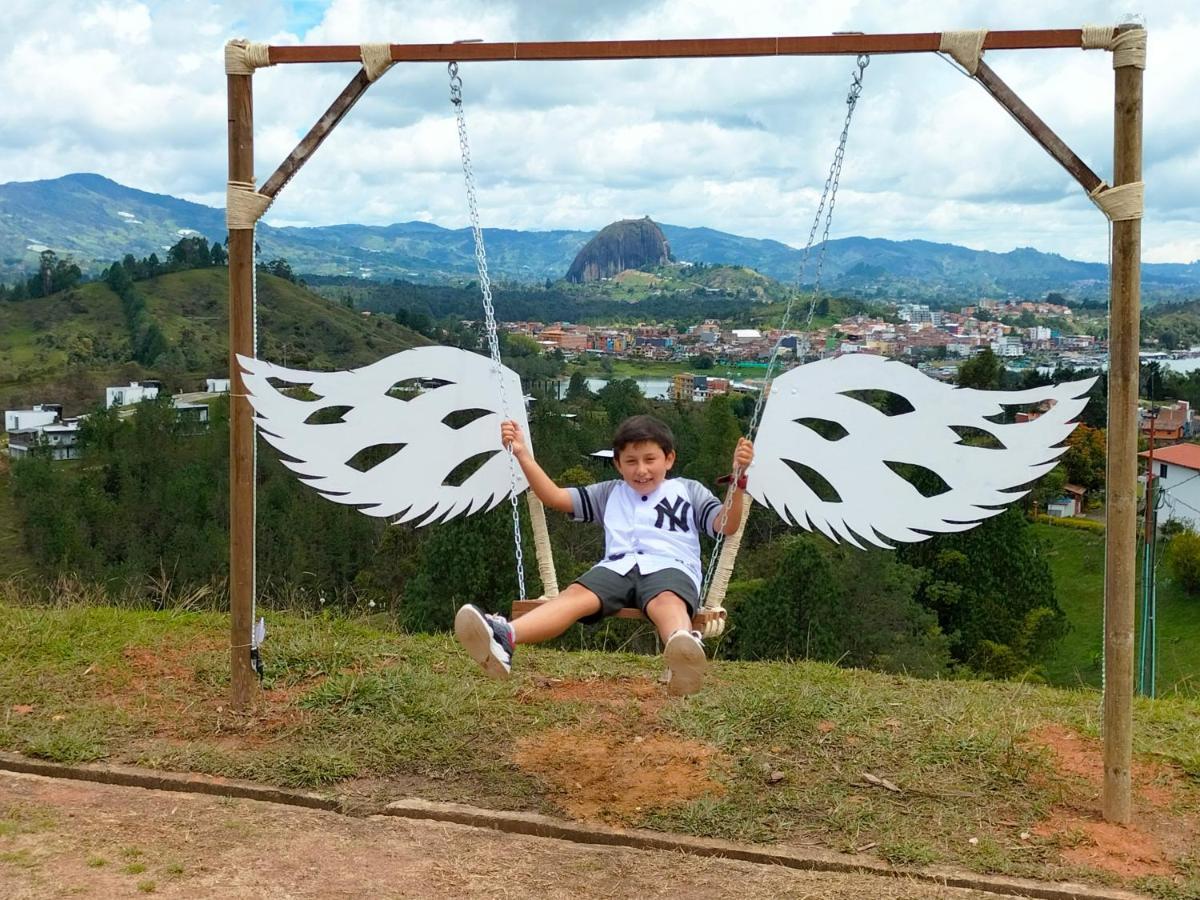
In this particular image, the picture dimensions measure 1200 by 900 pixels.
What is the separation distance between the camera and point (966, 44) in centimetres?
368

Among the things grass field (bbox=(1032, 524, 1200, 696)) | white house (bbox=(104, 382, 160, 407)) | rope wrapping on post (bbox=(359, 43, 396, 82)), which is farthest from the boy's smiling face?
white house (bbox=(104, 382, 160, 407))

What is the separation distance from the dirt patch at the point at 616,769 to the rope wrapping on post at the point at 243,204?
7.40ft

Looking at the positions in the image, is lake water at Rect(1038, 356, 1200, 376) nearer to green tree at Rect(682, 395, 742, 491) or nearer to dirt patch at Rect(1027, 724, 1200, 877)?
dirt patch at Rect(1027, 724, 1200, 877)

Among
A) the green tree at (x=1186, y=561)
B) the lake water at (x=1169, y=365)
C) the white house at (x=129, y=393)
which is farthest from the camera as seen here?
the white house at (x=129, y=393)

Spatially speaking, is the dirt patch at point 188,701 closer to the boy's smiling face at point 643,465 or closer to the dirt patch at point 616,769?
the dirt patch at point 616,769

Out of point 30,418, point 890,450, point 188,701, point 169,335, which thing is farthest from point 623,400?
point 169,335

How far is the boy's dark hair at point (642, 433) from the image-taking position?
4094 millimetres

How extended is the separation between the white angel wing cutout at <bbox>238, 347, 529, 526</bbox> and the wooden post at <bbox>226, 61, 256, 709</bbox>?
0.13 metres

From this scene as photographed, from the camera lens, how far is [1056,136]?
3.63m

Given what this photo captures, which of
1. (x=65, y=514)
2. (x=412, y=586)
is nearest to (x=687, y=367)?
(x=412, y=586)

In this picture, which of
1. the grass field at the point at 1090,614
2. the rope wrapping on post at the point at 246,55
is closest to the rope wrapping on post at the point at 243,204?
Result: the rope wrapping on post at the point at 246,55

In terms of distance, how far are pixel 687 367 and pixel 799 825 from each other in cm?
2642

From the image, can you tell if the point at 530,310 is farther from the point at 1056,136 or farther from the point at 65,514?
the point at 1056,136

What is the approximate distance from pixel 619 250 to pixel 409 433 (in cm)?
5119
